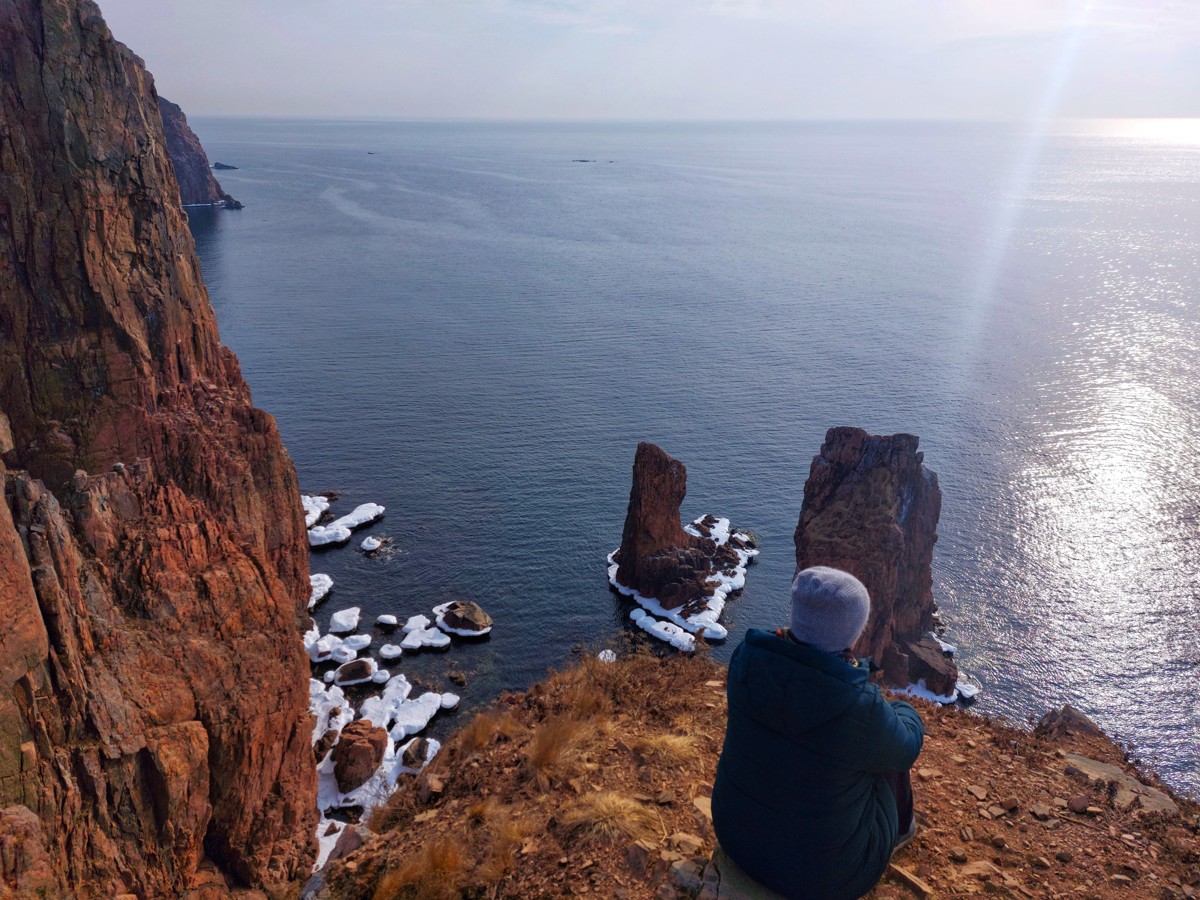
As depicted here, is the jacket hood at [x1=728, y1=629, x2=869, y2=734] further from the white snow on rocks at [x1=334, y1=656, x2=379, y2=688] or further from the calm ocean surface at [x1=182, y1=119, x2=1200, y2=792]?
the white snow on rocks at [x1=334, y1=656, x2=379, y2=688]

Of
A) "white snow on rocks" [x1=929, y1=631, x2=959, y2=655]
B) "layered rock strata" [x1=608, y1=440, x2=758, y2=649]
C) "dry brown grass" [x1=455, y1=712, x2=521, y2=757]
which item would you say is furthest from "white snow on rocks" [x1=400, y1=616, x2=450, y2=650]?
"dry brown grass" [x1=455, y1=712, x2=521, y2=757]

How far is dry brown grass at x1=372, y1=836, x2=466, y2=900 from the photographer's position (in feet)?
30.6

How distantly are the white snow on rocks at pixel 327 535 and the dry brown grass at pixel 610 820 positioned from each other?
46.5 metres

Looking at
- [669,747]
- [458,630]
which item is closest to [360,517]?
[458,630]

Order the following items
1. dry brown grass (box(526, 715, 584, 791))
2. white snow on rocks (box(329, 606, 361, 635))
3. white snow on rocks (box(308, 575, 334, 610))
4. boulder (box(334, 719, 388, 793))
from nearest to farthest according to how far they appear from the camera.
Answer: dry brown grass (box(526, 715, 584, 791))
boulder (box(334, 719, 388, 793))
white snow on rocks (box(329, 606, 361, 635))
white snow on rocks (box(308, 575, 334, 610))

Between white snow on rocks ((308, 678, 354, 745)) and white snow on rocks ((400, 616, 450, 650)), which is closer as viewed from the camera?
white snow on rocks ((308, 678, 354, 745))

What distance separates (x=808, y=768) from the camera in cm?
671

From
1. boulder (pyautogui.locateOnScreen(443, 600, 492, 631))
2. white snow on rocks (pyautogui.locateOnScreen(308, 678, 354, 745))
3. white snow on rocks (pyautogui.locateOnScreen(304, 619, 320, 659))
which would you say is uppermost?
boulder (pyautogui.locateOnScreen(443, 600, 492, 631))

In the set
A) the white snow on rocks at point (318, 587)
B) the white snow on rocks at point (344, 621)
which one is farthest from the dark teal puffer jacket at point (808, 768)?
→ the white snow on rocks at point (318, 587)

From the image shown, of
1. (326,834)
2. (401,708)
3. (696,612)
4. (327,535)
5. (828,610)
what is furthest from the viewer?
(327,535)

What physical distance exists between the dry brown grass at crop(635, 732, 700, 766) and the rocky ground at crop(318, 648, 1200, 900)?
0.09ft

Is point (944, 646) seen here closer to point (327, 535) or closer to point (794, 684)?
point (327, 535)

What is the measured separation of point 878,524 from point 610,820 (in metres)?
33.2

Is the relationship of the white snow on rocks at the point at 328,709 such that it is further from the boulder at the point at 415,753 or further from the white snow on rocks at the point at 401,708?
the boulder at the point at 415,753
